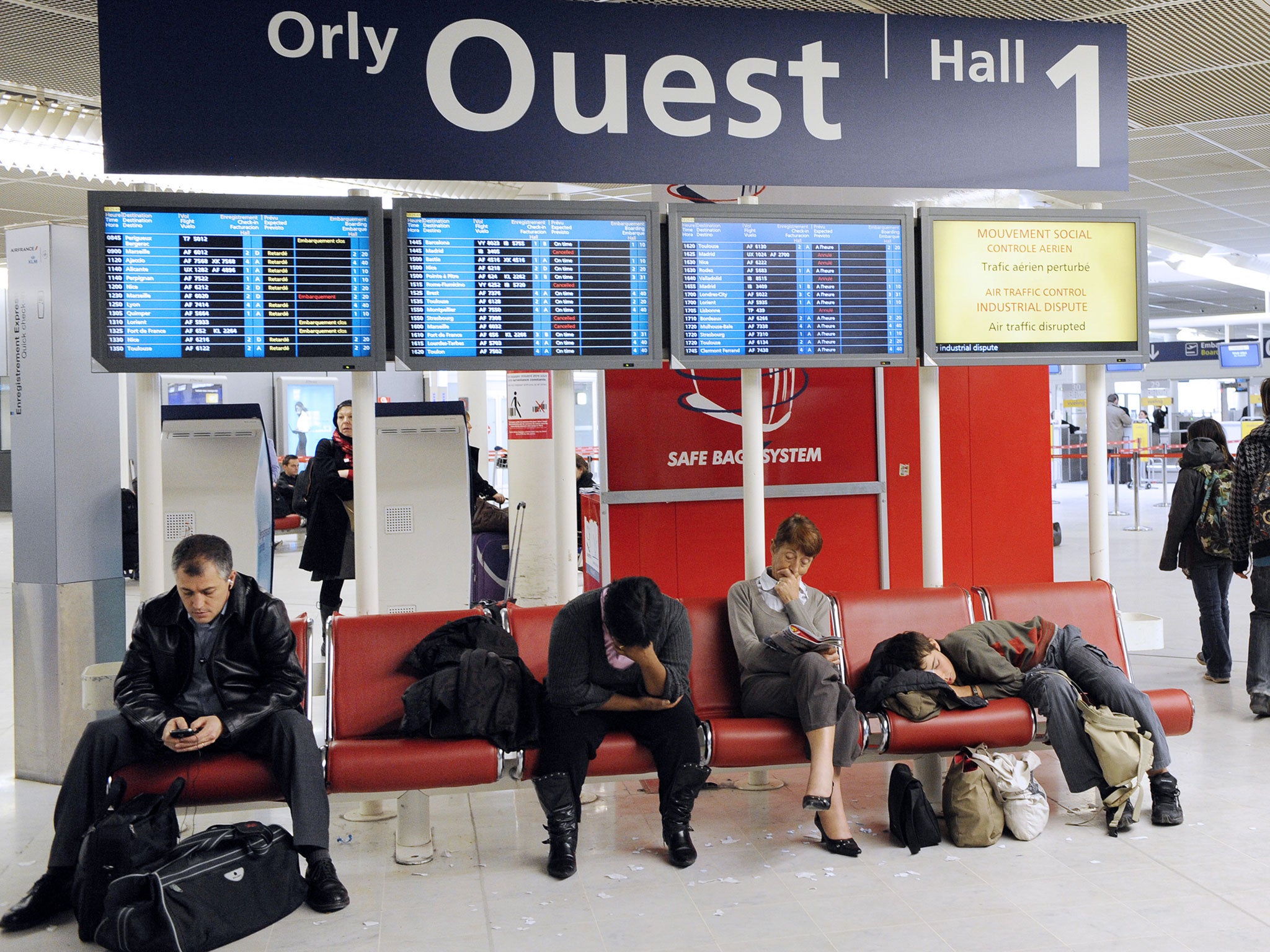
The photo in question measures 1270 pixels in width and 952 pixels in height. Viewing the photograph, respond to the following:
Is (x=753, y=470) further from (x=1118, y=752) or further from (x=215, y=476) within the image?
(x=215, y=476)

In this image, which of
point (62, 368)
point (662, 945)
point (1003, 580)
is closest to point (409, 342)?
point (62, 368)

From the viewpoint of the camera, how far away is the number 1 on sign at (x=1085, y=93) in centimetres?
487

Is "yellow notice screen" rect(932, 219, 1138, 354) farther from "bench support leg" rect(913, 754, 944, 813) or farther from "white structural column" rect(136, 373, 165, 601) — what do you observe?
"white structural column" rect(136, 373, 165, 601)

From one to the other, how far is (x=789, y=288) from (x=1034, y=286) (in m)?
1.09

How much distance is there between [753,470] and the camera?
4766 mm

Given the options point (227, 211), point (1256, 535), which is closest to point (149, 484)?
point (227, 211)

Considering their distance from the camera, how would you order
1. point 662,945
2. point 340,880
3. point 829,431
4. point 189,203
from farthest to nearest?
point 829,431 < point 189,203 < point 340,880 < point 662,945

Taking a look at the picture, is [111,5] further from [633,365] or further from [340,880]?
[340,880]

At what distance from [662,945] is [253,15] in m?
3.55

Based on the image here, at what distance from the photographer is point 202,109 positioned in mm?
4164

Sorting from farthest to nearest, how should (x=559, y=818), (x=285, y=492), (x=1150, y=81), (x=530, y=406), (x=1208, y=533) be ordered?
(x=285, y=492) < (x=530, y=406) < (x=1150, y=81) < (x=1208, y=533) < (x=559, y=818)

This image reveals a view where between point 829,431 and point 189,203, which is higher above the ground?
point 189,203

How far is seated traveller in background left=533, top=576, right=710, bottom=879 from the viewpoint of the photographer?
12.2 feet

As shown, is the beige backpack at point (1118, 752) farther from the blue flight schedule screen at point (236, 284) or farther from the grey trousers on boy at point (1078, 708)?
the blue flight schedule screen at point (236, 284)
